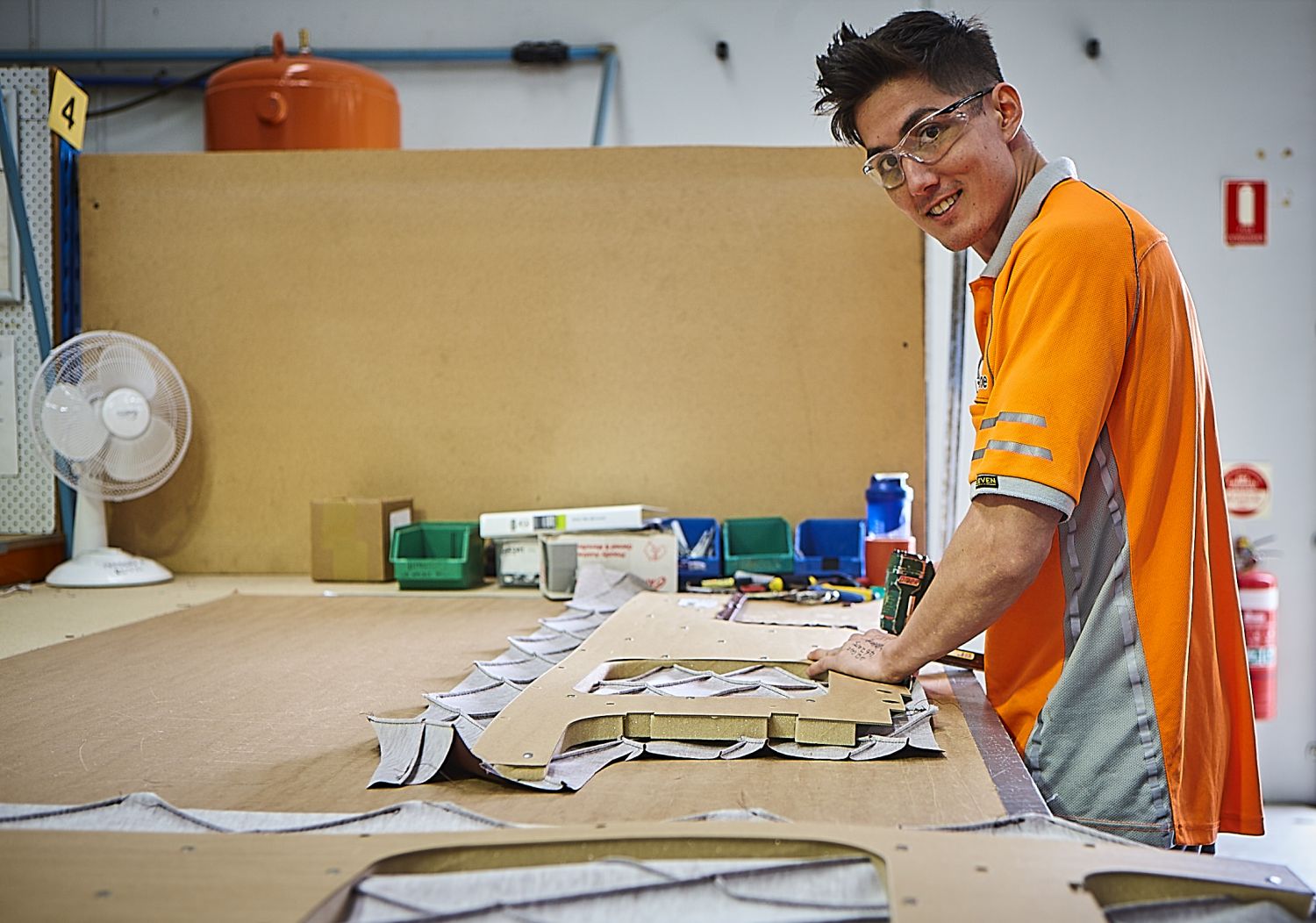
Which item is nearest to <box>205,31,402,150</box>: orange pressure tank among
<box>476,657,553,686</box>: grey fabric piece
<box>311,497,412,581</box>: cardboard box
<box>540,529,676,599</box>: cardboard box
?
<box>311,497,412,581</box>: cardboard box

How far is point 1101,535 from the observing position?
1.14 metres

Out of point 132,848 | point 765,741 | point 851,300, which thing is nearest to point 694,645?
point 765,741

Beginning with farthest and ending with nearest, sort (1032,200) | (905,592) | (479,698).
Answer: (905,592), (479,698), (1032,200)

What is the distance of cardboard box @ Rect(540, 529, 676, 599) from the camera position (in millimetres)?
2121

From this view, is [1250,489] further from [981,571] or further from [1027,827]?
[1027,827]

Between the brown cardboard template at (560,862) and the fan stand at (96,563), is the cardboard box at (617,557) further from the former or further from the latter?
the brown cardboard template at (560,862)

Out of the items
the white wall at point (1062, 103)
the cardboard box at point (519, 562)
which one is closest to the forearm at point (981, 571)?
the cardboard box at point (519, 562)

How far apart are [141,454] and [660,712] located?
1642mm

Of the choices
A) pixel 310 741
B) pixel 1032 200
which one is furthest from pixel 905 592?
pixel 310 741

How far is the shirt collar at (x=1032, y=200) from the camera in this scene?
1206 mm

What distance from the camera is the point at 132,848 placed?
31.5 inches

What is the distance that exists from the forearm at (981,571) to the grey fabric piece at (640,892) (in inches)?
17.4

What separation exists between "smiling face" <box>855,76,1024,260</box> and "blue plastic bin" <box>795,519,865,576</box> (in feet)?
3.24

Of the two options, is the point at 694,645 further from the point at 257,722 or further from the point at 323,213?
the point at 323,213
